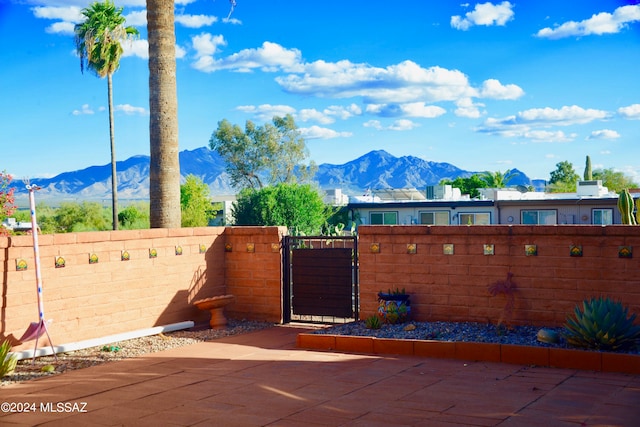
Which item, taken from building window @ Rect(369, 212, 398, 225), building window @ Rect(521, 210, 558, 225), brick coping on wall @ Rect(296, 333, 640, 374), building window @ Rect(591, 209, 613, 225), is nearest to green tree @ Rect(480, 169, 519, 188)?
building window @ Rect(369, 212, 398, 225)

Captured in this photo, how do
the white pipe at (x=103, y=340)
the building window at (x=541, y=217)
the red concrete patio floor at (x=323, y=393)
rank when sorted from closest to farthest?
the red concrete patio floor at (x=323, y=393) < the white pipe at (x=103, y=340) < the building window at (x=541, y=217)

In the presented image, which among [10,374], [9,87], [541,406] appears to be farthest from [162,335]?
[9,87]

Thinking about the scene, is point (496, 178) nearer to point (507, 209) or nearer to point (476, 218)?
point (476, 218)

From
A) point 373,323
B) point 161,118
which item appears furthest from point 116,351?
point 161,118

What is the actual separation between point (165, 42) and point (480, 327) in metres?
8.32

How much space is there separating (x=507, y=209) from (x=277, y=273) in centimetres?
3151

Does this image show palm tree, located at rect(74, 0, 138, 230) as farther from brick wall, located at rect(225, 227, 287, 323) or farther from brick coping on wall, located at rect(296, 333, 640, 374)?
brick coping on wall, located at rect(296, 333, 640, 374)

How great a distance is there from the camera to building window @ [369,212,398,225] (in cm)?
4876

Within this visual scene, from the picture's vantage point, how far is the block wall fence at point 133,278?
11.1 meters

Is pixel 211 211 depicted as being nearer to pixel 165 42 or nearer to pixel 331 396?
pixel 165 42

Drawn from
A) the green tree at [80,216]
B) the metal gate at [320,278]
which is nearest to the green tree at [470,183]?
the green tree at [80,216]

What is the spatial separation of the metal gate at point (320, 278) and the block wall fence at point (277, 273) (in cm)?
24

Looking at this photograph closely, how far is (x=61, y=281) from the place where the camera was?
1168 centimetres

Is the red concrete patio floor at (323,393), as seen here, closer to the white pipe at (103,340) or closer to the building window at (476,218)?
the white pipe at (103,340)
